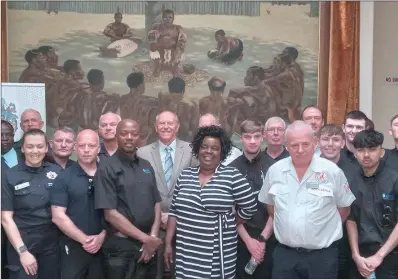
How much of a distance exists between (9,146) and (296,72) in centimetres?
380

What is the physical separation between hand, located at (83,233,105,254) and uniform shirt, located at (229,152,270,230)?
1077 mm

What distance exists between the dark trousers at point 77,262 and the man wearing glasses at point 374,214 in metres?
1.82

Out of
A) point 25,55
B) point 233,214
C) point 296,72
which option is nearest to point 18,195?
point 233,214

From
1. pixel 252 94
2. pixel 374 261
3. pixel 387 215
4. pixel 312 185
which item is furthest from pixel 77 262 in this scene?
pixel 252 94

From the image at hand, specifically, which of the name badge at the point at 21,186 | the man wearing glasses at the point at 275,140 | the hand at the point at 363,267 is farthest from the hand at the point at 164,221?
the hand at the point at 363,267

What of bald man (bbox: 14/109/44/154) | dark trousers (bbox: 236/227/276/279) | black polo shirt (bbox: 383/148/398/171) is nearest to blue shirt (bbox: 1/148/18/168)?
bald man (bbox: 14/109/44/154)

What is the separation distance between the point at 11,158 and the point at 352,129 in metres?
2.75

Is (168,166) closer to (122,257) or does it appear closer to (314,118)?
(122,257)

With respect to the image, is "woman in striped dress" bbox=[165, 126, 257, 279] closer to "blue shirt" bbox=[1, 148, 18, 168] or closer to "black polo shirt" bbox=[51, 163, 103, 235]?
"black polo shirt" bbox=[51, 163, 103, 235]

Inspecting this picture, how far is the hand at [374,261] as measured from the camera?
12.7 feet

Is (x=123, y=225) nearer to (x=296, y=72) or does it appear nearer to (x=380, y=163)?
(x=380, y=163)

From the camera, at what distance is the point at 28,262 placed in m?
4.14

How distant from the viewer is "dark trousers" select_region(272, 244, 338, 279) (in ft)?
12.7

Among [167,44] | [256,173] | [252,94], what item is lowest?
[256,173]
